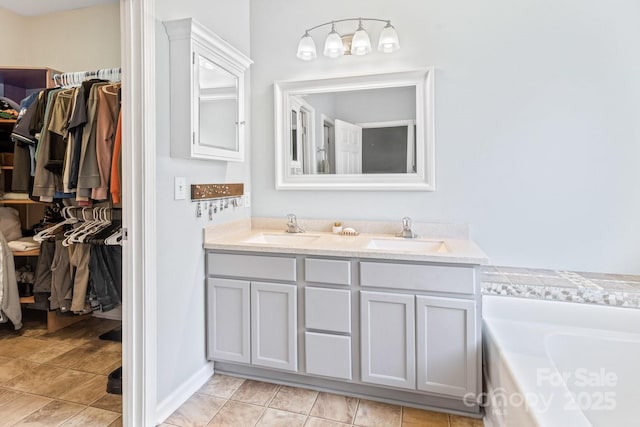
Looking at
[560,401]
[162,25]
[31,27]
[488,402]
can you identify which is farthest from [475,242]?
[31,27]

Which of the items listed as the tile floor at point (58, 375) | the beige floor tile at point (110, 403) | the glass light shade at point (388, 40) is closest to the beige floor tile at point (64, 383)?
the tile floor at point (58, 375)

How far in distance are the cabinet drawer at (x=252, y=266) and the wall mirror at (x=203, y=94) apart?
0.57 metres

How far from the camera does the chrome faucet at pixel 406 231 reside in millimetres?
2211

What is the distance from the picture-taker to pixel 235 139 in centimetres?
222

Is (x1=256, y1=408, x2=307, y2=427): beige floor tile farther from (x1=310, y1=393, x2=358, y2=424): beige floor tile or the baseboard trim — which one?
the baseboard trim

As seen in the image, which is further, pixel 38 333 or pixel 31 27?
pixel 31 27

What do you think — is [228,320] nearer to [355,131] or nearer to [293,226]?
[293,226]

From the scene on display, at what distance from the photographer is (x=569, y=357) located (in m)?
1.54

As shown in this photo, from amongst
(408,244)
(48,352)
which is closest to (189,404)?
(48,352)

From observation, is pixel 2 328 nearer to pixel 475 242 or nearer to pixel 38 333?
pixel 38 333

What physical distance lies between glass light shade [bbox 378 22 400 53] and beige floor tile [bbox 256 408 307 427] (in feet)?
6.93

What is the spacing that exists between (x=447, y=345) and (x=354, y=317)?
458 mm

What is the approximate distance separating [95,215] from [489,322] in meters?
2.69

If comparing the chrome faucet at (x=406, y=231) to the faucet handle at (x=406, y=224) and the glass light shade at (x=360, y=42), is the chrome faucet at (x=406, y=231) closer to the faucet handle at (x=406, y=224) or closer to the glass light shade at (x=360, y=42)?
the faucet handle at (x=406, y=224)
